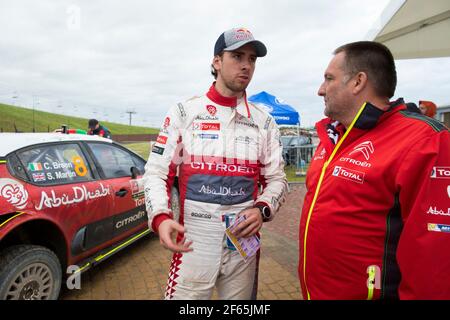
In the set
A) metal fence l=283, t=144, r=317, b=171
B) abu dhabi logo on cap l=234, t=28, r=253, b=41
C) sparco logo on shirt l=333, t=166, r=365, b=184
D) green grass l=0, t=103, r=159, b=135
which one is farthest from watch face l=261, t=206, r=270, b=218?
green grass l=0, t=103, r=159, b=135

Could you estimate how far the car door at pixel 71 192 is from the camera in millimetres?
2605

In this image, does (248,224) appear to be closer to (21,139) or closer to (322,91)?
(322,91)

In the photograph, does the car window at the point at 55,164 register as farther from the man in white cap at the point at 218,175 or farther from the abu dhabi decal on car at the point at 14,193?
the man in white cap at the point at 218,175

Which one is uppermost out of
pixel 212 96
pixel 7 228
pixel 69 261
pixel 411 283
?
pixel 212 96

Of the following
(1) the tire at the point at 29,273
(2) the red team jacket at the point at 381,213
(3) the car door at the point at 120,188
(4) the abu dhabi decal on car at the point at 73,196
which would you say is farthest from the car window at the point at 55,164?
(2) the red team jacket at the point at 381,213

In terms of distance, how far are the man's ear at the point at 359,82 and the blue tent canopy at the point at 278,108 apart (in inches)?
352

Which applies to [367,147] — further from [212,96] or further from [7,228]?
[7,228]

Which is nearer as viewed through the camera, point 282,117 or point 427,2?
point 427,2

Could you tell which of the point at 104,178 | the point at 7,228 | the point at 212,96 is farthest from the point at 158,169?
the point at 104,178

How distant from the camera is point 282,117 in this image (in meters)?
10.6

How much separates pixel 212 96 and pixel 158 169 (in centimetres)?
58

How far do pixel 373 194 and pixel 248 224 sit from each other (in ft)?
2.13

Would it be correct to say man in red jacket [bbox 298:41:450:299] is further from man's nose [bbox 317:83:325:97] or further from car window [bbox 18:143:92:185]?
car window [bbox 18:143:92:185]

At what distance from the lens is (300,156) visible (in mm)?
12805
